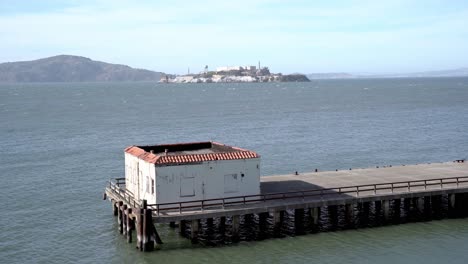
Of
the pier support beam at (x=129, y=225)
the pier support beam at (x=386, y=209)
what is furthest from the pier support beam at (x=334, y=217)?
the pier support beam at (x=129, y=225)

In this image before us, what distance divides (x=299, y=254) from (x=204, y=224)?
7012 mm

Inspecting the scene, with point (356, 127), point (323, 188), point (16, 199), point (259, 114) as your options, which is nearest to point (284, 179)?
point (323, 188)

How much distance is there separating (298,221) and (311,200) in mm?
1874

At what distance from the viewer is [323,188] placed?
38.8m

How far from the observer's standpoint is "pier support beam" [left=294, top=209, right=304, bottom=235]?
36.9m

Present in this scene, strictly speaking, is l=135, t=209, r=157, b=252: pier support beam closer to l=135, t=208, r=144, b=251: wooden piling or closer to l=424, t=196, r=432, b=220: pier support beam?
l=135, t=208, r=144, b=251: wooden piling

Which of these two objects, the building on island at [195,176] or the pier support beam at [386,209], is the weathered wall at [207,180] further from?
the pier support beam at [386,209]

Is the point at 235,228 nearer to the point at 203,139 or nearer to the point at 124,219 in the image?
the point at 124,219

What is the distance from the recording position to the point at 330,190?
3775cm

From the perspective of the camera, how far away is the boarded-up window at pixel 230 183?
116 ft

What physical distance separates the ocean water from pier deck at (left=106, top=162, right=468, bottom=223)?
6.96 ft

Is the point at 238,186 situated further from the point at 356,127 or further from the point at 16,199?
the point at 356,127

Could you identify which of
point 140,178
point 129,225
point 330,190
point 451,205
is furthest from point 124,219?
point 451,205

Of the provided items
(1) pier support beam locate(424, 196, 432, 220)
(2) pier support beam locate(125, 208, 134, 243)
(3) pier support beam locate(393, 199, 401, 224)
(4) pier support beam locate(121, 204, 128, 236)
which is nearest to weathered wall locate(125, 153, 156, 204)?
(4) pier support beam locate(121, 204, 128, 236)
